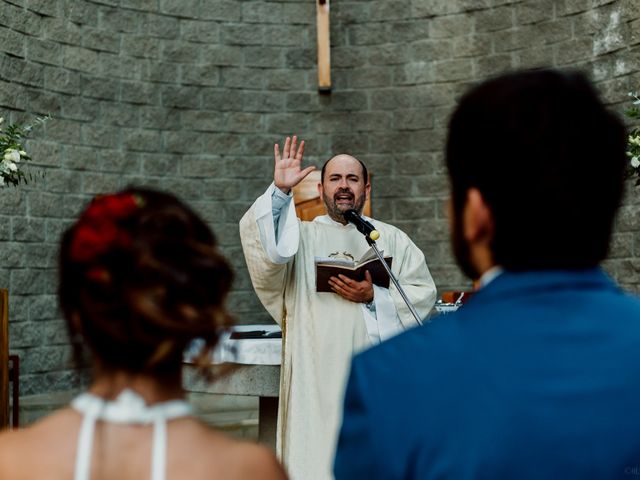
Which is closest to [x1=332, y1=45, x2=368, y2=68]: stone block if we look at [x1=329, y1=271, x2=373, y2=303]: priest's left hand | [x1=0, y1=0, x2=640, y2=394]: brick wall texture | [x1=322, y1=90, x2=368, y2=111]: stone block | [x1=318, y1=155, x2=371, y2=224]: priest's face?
[x1=0, y1=0, x2=640, y2=394]: brick wall texture

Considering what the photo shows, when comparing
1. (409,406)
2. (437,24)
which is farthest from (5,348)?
(437,24)

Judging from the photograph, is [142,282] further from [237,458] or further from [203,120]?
[203,120]

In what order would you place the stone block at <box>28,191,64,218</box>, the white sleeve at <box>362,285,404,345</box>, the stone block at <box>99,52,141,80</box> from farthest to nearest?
1. the stone block at <box>99,52,141,80</box>
2. the stone block at <box>28,191,64,218</box>
3. the white sleeve at <box>362,285,404,345</box>

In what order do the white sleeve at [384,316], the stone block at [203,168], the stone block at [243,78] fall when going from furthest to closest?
the stone block at [243,78], the stone block at [203,168], the white sleeve at [384,316]

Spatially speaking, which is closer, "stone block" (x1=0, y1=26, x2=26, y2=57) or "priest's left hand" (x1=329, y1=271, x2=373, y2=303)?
"priest's left hand" (x1=329, y1=271, x2=373, y2=303)

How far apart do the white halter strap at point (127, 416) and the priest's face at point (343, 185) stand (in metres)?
3.34

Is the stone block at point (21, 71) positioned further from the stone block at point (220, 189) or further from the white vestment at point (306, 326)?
the white vestment at point (306, 326)

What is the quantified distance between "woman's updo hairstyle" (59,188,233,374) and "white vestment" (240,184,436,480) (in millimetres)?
2753

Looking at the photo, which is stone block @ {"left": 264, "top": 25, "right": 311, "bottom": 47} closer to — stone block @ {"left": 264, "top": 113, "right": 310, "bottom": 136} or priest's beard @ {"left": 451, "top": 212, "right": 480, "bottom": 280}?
stone block @ {"left": 264, "top": 113, "right": 310, "bottom": 136}

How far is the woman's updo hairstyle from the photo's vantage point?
48.6 inches

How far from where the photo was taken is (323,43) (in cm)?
841

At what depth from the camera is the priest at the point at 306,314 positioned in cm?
408

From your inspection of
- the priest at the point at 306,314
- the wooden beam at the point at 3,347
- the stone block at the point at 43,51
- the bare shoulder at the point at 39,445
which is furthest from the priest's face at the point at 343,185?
the stone block at the point at 43,51

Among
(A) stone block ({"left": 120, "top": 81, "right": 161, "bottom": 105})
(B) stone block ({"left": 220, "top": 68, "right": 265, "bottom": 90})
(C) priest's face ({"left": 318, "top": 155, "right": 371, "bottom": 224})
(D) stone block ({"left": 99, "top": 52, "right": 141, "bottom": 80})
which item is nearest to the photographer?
(C) priest's face ({"left": 318, "top": 155, "right": 371, "bottom": 224})
